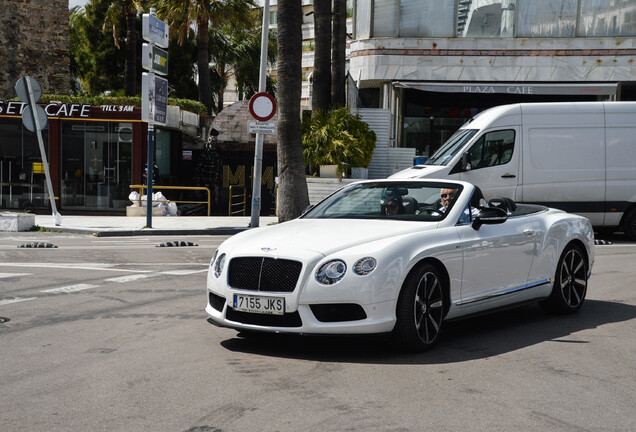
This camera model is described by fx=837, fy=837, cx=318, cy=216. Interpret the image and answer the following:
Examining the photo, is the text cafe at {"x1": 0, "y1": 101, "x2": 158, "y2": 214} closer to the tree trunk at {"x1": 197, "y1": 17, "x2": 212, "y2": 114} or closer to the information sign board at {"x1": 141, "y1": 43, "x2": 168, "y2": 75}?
the information sign board at {"x1": 141, "y1": 43, "x2": 168, "y2": 75}

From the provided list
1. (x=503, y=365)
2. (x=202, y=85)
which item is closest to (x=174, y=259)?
(x=503, y=365)

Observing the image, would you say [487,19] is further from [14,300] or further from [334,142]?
[14,300]

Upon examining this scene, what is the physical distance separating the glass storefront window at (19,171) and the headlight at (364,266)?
76.4 ft

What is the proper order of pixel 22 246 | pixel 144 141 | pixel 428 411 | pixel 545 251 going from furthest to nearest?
pixel 144 141
pixel 22 246
pixel 545 251
pixel 428 411

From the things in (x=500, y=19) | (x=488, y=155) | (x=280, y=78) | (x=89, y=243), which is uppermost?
(x=500, y=19)

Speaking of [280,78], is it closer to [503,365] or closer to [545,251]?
[545,251]

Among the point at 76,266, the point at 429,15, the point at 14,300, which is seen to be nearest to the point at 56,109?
the point at 429,15

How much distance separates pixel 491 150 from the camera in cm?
1727

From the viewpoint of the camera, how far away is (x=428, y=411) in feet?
15.8

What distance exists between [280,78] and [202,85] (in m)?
21.0

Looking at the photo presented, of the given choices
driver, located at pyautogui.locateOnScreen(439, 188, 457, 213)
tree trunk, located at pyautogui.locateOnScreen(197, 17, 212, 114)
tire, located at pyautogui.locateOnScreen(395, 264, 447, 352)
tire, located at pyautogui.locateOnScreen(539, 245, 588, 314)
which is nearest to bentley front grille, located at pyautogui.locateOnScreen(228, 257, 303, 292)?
tire, located at pyautogui.locateOnScreen(395, 264, 447, 352)

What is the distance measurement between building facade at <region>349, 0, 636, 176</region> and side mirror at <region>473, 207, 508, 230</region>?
2226 centimetres

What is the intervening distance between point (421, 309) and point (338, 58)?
23.9m

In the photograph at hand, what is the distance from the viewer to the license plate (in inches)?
239
